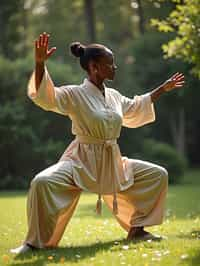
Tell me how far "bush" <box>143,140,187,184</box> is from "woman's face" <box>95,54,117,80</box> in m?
20.6

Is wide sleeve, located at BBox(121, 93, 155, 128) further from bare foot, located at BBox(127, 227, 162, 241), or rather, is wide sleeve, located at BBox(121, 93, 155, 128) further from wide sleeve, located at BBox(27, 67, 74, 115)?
bare foot, located at BBox(127, 227, 162, 241)

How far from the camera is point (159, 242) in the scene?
8352 millimetres

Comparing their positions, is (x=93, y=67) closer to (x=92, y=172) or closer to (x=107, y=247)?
(x=92, y=172)

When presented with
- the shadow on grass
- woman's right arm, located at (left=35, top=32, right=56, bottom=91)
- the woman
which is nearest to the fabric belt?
the woman

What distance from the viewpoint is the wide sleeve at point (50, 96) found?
7.98m

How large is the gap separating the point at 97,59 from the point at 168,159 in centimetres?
2089

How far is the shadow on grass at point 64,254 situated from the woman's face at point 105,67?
6.19ft

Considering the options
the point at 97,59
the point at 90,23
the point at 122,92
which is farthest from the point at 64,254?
the point at 90,23

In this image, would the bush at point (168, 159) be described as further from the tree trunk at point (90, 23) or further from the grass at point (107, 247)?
the grass at point (107, 247)

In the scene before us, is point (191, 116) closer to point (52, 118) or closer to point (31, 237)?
point (52, 118)

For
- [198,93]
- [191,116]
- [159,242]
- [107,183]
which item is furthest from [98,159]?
[191,116]

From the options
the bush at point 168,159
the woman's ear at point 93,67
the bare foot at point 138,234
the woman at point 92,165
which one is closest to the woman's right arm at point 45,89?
the woman at point 92,165

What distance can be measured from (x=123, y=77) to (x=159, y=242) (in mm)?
27134

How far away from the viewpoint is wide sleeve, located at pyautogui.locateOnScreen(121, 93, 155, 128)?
29.8 ft
